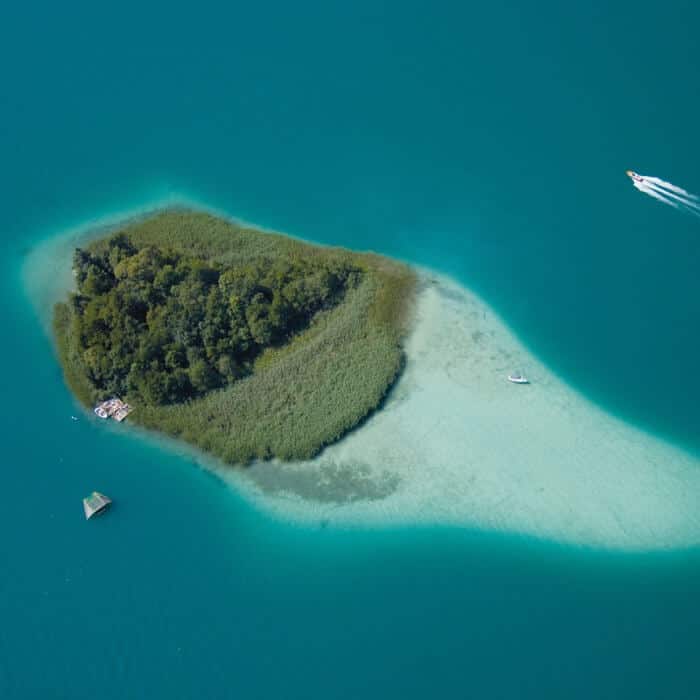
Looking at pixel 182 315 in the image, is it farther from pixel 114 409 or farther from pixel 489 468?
pixel 489 468

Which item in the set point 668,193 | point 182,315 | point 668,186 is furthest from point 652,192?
point 182,315

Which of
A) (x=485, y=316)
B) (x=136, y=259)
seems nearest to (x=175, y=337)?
(x=136, y=259)

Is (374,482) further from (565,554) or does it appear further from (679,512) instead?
(679,512)

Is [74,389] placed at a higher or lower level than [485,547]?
higher

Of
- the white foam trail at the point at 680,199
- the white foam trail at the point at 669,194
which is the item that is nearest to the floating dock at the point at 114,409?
the white foam trail at the point at 669,194

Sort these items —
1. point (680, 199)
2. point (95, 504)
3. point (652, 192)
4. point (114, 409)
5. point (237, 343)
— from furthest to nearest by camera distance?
point (652, 192), point (680, 199), point (237, 343), point (114, 409), point (95, 504)

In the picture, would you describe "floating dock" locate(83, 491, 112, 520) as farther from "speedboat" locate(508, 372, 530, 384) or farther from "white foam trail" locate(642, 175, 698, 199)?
"white foam trail" locate(642, 175, 698, 199)
